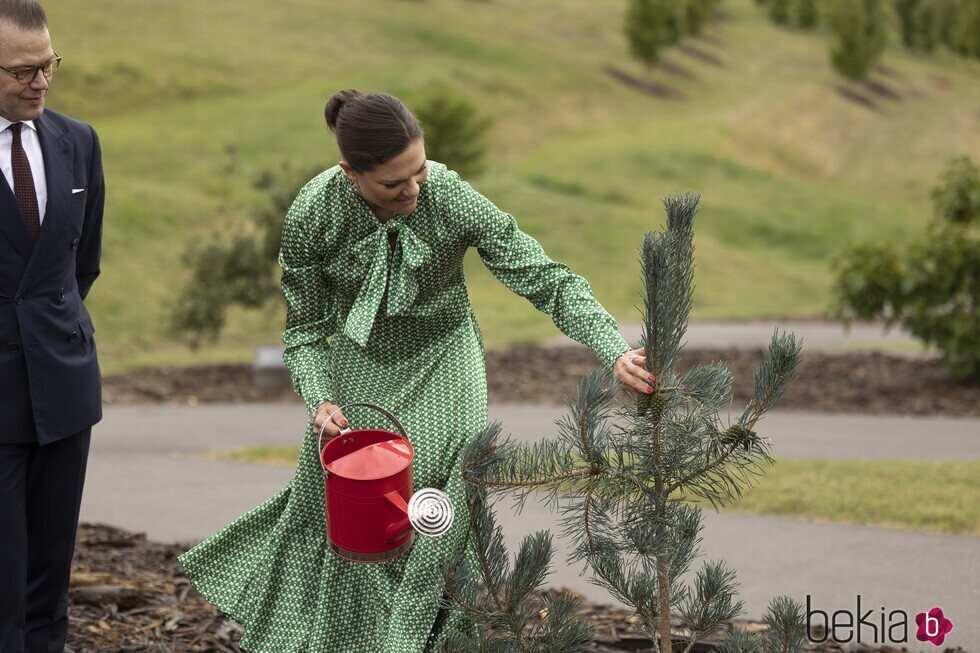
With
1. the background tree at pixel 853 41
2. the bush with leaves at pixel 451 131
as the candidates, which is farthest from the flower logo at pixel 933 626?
the background tree at pixel 853 41

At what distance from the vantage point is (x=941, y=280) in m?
11.3

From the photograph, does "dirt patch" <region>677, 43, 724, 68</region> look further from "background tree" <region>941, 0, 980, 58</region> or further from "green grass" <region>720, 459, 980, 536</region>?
"green grass" <region>720, 459, 980, 536</region>

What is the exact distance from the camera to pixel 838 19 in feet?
198

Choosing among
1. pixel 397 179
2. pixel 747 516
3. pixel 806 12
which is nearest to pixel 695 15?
pixel 806 12

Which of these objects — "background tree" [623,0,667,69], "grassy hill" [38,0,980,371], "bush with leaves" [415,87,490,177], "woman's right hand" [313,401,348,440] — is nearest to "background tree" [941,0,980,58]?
"grassy hill" [38,0,980,371]

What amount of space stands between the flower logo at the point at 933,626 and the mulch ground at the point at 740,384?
5.32 metres

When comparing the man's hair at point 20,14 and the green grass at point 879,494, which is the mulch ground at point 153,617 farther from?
the man's hair at point 20,14

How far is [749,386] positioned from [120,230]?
11947mm

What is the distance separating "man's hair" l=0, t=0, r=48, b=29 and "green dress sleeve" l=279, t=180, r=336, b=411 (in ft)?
2.90

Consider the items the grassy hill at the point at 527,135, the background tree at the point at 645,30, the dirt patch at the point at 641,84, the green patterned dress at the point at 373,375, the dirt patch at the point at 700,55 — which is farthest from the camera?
the dirt patch at the point at 700,55

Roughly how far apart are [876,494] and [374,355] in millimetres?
4238

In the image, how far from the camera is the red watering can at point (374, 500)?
9.84 ft

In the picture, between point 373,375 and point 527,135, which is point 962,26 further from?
point 373,375

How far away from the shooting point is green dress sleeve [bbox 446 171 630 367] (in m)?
3.22
